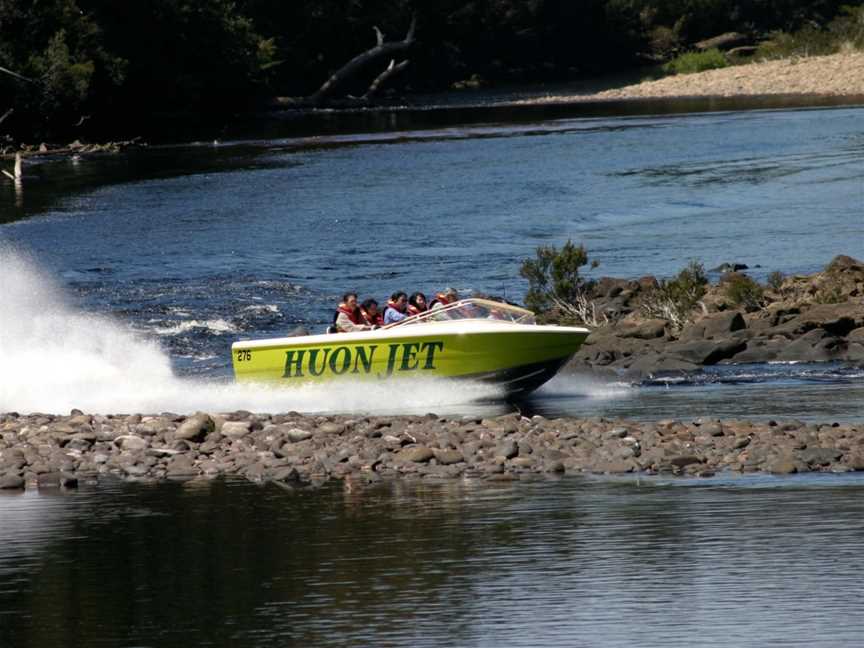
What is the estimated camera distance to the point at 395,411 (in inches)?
923

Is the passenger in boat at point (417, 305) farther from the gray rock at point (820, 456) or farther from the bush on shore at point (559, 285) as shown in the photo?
the gray rock at point (820, 456)

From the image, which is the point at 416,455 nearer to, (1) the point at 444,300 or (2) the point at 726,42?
(1) the point at 444,300

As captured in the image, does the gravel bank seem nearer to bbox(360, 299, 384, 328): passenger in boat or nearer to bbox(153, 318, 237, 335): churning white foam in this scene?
bbox(153, 318, 237, 335): churning white foam

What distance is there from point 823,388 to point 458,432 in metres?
6.10

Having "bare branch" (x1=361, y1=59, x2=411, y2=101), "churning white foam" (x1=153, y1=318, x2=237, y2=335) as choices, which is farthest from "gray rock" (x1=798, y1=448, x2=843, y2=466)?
"bare branch" (x1=361, y1=59, x2=411, y2=101)

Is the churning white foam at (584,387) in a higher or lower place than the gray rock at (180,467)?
lower

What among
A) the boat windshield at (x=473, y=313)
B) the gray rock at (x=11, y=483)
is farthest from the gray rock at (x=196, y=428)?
the boat windshield at (x=473, y=313)

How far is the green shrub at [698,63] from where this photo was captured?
111188 millimetres

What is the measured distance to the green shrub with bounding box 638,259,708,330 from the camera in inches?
1155

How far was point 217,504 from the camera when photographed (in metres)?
17.6

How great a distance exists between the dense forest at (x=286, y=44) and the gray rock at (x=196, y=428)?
43428 mm

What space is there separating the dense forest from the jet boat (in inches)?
1589

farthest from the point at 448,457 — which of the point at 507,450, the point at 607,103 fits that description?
the point at 607,103

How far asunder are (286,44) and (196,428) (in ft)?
278
